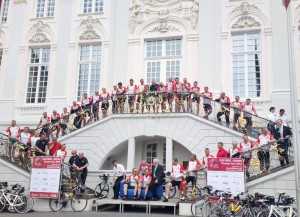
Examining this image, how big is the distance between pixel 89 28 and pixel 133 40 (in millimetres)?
2759

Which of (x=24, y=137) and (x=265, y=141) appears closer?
(x=265, y=141)

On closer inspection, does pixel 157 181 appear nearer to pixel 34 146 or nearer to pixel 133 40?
pixel 34 146

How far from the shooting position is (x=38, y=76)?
935 inches

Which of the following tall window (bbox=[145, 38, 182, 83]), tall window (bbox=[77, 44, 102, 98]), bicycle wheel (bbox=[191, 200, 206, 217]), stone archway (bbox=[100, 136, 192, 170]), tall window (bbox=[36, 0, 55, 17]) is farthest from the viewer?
tall window (bbox=[36, 0, 55, 17])

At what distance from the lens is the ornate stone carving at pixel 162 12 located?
21812 mm

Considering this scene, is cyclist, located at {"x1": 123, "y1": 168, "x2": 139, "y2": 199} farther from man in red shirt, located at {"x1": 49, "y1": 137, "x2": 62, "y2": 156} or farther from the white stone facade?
the white stone facade

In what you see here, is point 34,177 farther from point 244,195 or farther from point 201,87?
point 201,87

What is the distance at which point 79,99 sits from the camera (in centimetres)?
2252

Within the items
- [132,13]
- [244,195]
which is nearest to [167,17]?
[132,13]

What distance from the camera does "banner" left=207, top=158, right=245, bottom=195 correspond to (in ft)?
44.5

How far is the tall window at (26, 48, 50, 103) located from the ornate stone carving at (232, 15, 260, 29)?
1046 centimetres

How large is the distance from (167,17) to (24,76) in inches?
339

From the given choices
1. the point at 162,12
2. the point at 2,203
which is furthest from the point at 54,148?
the point at 162,12

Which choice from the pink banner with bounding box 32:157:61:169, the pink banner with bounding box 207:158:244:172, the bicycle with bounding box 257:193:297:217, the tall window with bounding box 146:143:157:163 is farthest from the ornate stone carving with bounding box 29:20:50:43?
the bicycle with bounding box 257:193:297:217
